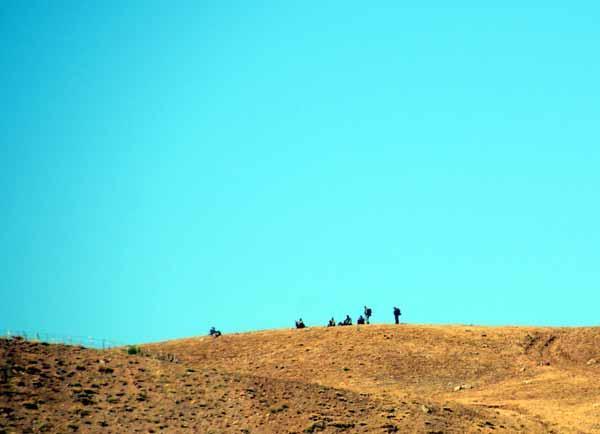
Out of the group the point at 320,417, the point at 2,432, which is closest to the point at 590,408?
the point at 320,417

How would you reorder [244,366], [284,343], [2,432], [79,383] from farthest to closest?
1. [284,343]
2. [244,366]
3. [79,383]
4. [2,432]

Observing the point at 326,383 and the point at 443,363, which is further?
the point at 443,363

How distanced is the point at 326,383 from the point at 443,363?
29.9 ft

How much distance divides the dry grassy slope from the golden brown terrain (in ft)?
0.40

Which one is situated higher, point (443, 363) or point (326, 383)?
point (443, 363)

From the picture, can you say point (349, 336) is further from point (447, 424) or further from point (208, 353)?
Answer: point (447, 424)

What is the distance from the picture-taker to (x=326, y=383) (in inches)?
2601

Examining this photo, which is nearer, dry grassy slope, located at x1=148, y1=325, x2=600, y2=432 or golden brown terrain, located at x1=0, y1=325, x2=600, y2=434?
golden brown terrain, located at x1=0, y1=325, x2=600, y2=434

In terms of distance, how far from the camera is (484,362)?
70750 mm

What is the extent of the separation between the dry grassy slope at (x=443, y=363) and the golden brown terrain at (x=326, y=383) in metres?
0.12

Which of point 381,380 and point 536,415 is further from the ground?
point 381,380

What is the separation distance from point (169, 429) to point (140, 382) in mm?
5241

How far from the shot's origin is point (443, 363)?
2768 inches

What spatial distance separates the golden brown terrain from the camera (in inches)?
1898
